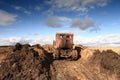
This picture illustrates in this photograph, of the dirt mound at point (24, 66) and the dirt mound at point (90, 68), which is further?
the dirt mound at point (90, 68)

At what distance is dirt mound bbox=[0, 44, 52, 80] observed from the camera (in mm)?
20219

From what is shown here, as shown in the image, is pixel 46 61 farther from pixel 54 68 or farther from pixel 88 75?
pixel 88 75

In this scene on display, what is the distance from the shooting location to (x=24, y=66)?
21.6m

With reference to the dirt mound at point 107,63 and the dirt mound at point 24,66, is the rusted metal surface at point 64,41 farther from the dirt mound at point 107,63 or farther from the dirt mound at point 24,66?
the dirt mound at point 107,63

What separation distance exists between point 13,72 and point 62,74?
5.89 m

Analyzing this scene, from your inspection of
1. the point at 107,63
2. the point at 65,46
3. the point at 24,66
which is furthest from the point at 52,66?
the point at 107,63

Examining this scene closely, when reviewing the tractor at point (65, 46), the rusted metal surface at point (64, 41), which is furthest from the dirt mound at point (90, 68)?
the rusted metal surface at point (64, 41)

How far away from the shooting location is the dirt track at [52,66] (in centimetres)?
2077

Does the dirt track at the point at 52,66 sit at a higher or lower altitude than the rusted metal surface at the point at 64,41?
lower

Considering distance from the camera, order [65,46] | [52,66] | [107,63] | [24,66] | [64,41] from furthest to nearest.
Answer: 1. [65,46]
2. [64,41]
3. [107,63]
4. [52,66]
5. [24,66]

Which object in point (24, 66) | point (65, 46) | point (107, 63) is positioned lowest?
point (107, 63)

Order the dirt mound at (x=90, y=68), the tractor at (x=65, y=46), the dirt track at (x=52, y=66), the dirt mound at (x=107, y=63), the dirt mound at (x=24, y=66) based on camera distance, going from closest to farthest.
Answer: the dirt mound at (x=24, y=66) → the dirt track at (x=52, y=66) → the dirt mound at (x=90, y=68) → the dirt mound at (x=107, y=63) → the tractor at (x=65, y=46)

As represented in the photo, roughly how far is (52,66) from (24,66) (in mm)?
3971

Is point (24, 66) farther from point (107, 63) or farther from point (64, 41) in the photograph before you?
point (107, 63)
